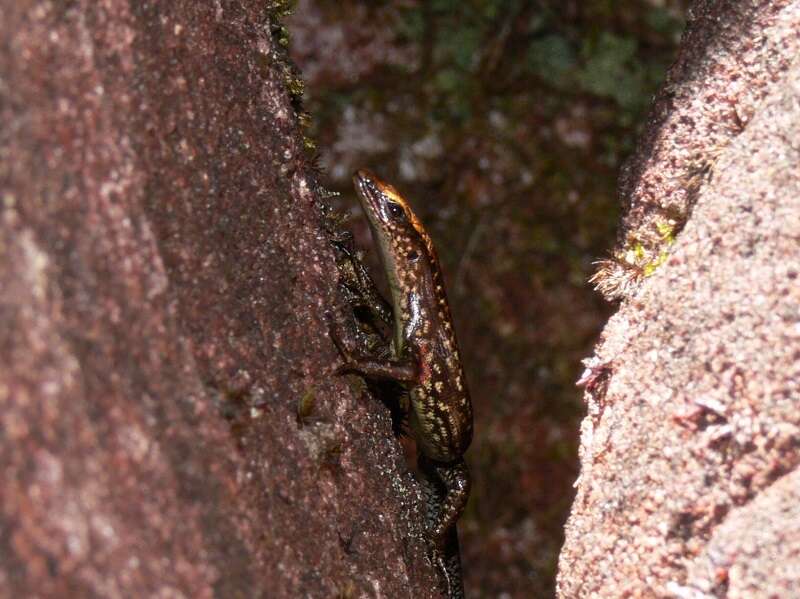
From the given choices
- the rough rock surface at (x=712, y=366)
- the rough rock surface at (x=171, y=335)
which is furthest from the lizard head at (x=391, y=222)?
the rough rock surface at (x=712, y=366)

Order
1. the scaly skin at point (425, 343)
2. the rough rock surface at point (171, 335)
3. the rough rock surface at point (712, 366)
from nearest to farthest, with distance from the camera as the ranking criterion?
the rough rock surface at point (171, 335), the rough rock surface at point (712, 366), the scaly skin at point (425, 343)

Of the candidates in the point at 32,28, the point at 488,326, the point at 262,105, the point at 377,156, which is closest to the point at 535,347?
the point at 488,326

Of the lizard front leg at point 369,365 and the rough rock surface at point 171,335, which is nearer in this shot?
the rough rock surface at point 171,335

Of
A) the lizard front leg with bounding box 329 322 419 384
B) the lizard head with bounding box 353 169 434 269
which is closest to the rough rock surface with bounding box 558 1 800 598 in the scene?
the lizard front leg with bounding box 329 322 419 384

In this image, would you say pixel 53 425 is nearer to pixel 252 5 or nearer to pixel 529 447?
pixel 252 5

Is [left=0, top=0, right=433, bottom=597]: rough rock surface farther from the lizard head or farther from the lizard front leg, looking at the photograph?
the lizard head

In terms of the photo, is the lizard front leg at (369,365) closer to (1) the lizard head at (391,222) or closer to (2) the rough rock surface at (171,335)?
(2) the rough rock surface at (171,335)
